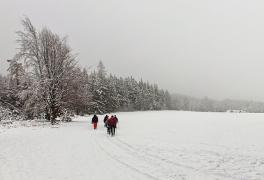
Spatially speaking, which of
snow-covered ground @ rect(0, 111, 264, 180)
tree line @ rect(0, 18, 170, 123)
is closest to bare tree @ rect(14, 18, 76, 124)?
tree line @ rect(0, 18, 170, 123)

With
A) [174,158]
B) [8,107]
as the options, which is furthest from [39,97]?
[174,158]

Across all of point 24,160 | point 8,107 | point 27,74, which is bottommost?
point 24,160

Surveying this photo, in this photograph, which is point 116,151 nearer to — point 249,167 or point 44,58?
point 249,167

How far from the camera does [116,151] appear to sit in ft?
52.6

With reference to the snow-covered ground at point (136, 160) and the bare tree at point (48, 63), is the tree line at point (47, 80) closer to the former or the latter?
the bare tree at point (48, 63)

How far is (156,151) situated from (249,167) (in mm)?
5227

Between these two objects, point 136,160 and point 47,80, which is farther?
point 47,80

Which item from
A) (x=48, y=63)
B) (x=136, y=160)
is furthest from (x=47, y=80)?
(x=136, y=160)

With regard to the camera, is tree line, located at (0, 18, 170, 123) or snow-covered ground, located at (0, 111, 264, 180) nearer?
snow-covered ground, located at (0, 111, 264, 180)

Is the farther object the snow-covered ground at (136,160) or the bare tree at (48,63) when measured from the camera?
the bare tree at (48,63)

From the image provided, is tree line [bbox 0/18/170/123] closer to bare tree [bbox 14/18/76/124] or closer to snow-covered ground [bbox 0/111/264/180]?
bare tree [bbox 14/18/76/124]

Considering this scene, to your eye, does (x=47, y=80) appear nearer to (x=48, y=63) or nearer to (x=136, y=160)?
(x=48, y=63)

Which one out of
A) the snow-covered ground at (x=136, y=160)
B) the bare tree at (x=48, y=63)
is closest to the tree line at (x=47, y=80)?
the bare tree at (x=48, y=63)

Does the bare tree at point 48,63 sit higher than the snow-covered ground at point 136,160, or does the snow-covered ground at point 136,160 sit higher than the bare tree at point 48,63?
the bare tree at point 48,63
